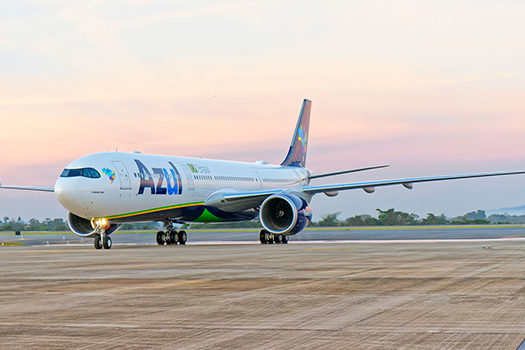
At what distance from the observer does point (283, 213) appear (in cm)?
3172

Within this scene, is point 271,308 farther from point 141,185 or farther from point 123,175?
point 141,185

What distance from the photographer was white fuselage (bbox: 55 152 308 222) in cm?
2591

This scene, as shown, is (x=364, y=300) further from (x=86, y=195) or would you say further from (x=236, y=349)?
(x=86, y=195)

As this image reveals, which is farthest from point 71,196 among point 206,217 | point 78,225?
point 206,217

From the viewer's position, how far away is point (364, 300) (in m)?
8.75

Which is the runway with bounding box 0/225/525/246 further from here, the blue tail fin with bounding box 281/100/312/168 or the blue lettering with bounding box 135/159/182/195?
the blue lettering with bounding box 135/159/182/195

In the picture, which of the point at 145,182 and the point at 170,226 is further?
the point at 170,226

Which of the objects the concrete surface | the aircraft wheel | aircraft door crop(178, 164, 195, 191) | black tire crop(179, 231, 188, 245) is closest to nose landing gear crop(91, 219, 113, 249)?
aircraft door crop(178, 164, 195, 191)

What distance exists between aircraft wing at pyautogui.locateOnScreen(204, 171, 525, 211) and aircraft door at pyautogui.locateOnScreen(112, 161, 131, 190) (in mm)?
5765

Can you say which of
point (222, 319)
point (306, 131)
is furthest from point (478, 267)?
point (306, 131)

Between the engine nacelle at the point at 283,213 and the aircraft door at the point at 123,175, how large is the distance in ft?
18.8

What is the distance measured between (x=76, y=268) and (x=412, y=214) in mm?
61420

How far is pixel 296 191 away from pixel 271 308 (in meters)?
23.9

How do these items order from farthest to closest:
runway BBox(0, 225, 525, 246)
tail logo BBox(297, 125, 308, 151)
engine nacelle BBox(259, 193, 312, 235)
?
tail logo BBox(297, 125, 308, 151) < runway BBox(0, 225, 525, 246) < engine nacelle BBox(259, 193, 312, 235)
